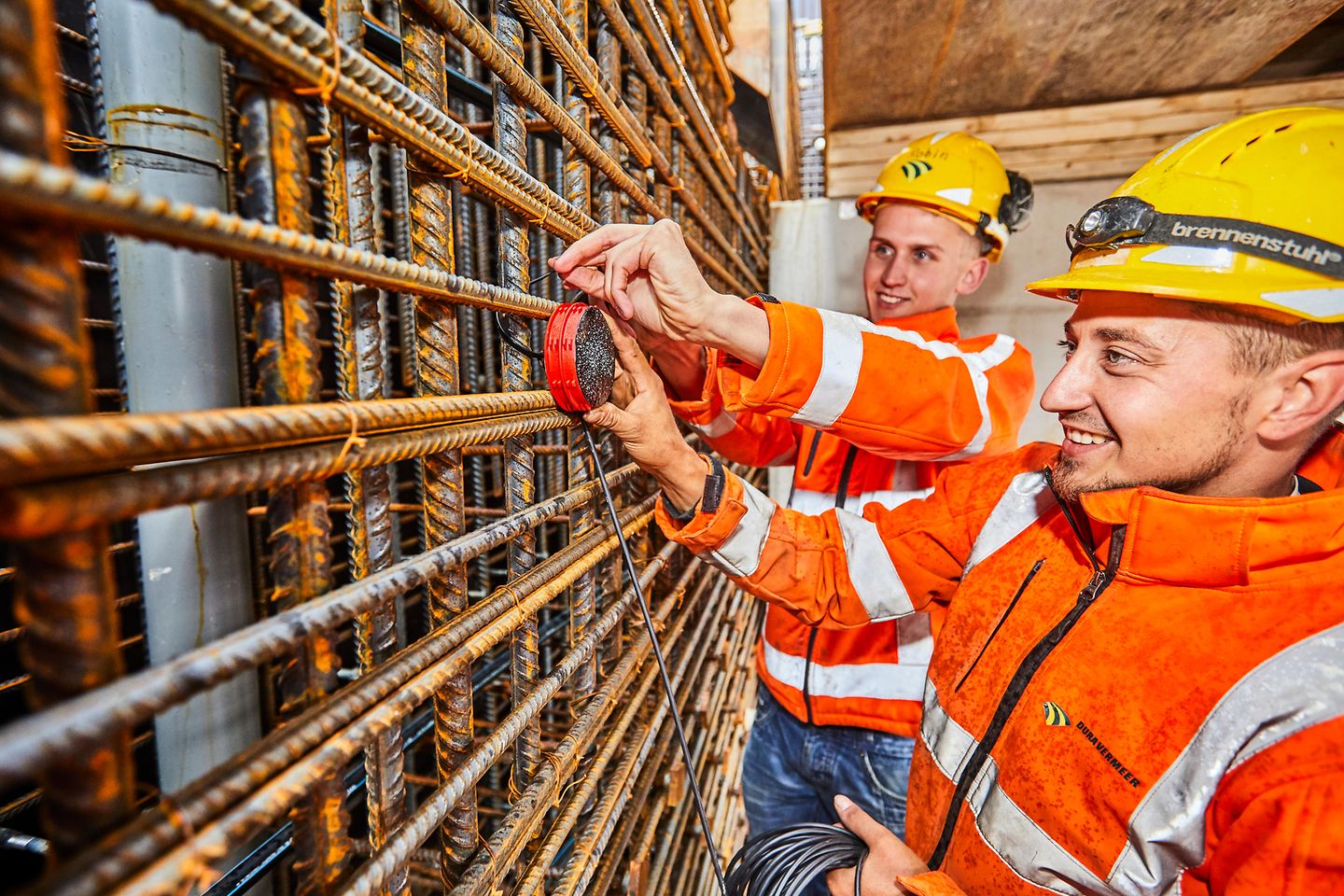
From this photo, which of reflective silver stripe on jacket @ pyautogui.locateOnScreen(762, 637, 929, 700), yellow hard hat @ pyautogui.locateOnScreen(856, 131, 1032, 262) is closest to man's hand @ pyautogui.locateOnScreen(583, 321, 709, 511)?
reflective silver stripe on jacket @ pyautogui.locateOnScreen(762, 637, 929, 700)

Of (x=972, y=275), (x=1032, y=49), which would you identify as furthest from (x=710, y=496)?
(x=1032, y=49)

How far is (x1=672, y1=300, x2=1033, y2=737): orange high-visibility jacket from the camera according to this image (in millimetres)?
1317

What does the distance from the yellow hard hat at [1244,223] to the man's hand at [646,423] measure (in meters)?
0.87

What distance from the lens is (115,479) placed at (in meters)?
0.39

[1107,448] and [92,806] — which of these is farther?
[1107,448]

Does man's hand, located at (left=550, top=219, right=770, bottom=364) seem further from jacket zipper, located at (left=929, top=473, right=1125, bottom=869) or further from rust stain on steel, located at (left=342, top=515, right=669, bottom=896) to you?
jacket zipper, located at (left=929, top=473, right=1125, bottom=869)

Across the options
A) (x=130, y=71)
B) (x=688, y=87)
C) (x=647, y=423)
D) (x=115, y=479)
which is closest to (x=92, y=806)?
(x=115, y=479)

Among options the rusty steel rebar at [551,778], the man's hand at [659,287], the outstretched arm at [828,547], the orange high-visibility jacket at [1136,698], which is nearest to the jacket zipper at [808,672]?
the outstretched arm at [828,547]

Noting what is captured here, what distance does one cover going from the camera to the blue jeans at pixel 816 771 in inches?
70.9

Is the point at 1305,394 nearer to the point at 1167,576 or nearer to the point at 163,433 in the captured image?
the point at 1167,576

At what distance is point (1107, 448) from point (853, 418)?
0.49 meters

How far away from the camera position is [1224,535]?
976 millimetres

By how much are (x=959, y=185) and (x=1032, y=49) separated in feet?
3.85

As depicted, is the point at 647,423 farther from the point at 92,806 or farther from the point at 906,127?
the point at 906,127
